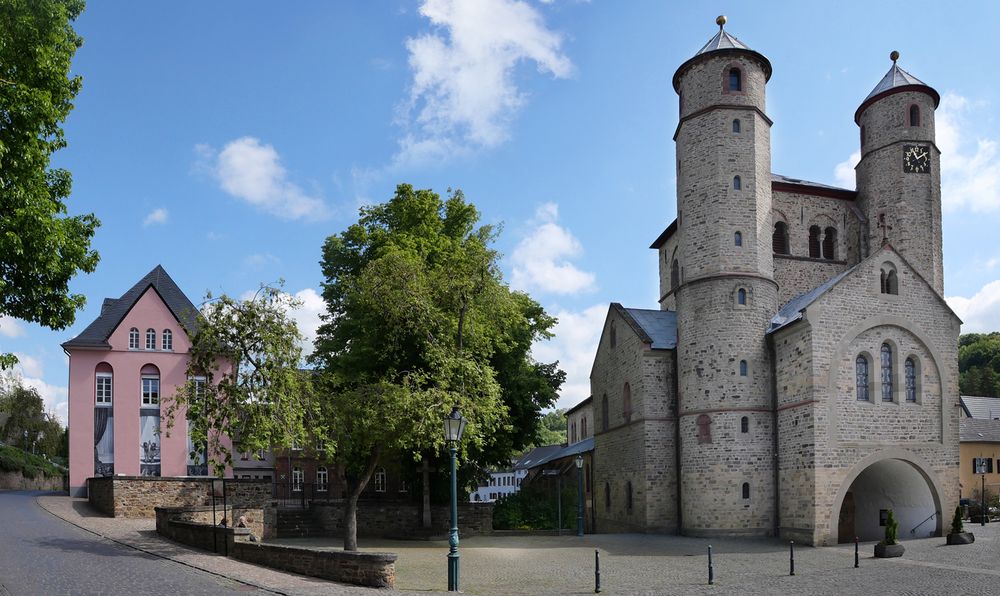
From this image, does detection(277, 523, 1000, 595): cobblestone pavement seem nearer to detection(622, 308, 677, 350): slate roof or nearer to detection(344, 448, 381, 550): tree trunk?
detection(344, 448, 381, 550): tree trunk

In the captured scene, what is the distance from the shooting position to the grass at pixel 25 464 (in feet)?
165

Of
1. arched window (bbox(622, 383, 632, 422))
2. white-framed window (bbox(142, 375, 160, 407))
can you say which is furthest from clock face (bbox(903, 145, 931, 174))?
white-framed window (bbox(142, 375, 160, 407))

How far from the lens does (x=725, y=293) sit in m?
30.3

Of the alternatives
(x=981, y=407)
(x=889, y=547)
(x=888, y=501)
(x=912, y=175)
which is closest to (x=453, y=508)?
(x=889, y=547)

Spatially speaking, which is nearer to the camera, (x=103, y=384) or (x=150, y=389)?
(x=103, y=384)

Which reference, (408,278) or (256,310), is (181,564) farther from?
(408,278)

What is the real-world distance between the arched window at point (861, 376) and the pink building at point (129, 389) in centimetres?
2767

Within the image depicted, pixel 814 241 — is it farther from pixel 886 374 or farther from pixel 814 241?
pixel 886 374

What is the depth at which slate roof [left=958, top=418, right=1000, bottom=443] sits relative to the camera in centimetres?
4931

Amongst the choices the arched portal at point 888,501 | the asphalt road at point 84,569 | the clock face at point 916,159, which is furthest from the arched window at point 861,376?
the asphalt road at point 84,569

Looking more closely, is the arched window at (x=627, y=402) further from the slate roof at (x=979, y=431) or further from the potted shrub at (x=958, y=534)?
the slate roof at (x=979, y=431)

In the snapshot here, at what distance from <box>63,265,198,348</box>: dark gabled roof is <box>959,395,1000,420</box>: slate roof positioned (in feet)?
172

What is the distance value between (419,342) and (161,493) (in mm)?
10043

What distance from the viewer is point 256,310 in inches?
824
